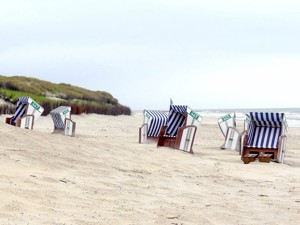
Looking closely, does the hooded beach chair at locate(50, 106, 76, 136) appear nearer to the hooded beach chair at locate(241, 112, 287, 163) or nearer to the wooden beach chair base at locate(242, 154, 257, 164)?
the hooded beach chair at locate(241, 112, 287, 163)

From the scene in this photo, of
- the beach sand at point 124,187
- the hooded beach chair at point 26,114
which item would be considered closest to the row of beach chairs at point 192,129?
the hooded beach chair at point 26,114

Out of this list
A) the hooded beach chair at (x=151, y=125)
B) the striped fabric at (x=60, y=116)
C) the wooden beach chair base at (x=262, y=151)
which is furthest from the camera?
the striped fabric at (x=60, y=116)

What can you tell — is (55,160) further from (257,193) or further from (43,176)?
(257,193)

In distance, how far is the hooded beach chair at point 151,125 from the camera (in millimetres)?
15484

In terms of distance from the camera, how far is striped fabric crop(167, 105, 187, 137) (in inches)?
559

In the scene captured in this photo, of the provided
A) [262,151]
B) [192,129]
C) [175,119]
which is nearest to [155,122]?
[175,119]

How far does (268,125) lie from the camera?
41.9 feet

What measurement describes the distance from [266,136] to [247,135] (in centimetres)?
43

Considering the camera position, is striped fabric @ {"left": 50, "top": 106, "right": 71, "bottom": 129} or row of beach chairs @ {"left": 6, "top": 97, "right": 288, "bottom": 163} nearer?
row of beach chairs @ {"left": 6, "top": 97, "right": 288, "bottom": 163}

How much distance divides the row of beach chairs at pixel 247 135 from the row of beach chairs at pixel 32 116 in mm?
2315

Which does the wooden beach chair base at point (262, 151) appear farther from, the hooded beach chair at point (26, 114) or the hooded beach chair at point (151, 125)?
the hooded beach chair at point (26, 114)

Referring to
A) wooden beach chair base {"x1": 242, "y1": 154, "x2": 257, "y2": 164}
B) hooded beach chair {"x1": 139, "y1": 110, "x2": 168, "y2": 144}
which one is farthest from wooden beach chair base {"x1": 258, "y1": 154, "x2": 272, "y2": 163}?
hooded beach chair {"x1": 139, "y1": 110, "x2": 168, "y2": 144}

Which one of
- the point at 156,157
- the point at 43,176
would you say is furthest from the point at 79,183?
the point at 156,157

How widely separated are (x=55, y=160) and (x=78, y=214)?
262cm
